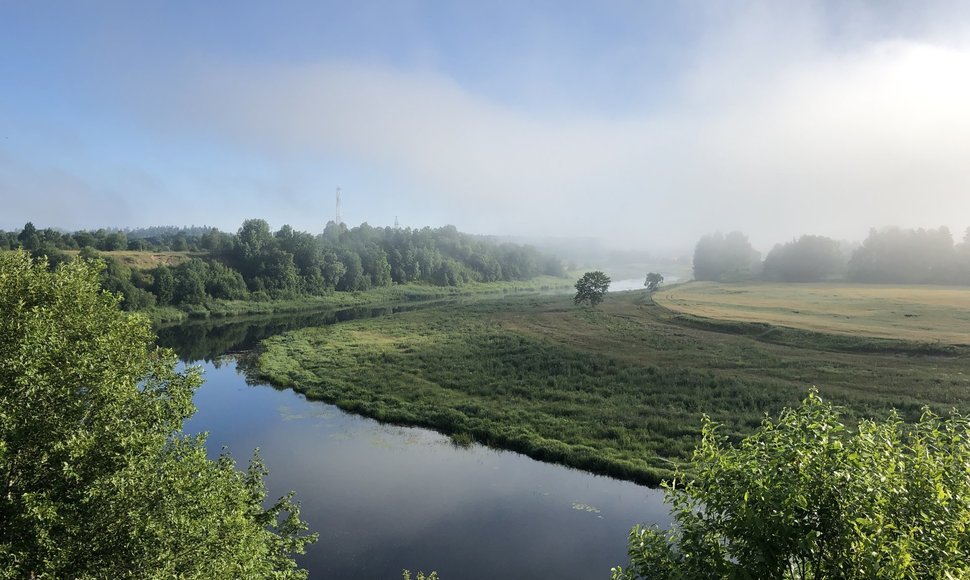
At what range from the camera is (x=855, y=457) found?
344 inches

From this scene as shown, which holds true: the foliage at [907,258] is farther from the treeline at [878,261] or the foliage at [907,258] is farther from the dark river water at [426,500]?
the dark river water at [426,500]

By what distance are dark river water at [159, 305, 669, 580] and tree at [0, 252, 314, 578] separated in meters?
9.22

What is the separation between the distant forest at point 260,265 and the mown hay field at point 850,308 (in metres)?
78.5

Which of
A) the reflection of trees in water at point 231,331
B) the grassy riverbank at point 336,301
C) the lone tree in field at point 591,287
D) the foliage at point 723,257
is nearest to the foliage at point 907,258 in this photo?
the foliage at point 723,257

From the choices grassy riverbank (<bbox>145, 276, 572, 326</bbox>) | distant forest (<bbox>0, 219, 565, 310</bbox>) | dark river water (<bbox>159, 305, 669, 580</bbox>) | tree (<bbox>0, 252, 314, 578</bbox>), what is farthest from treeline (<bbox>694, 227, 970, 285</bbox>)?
tree (<bbox>0, 252, 314, 578</bbox>)

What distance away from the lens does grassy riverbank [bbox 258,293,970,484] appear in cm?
3322

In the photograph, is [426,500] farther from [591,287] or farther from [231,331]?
[591,287]

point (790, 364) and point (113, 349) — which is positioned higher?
point (113, 349)

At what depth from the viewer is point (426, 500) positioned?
1014 inches

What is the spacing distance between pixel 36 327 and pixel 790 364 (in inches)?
2107

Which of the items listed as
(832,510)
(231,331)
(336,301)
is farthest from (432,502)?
(336,301)

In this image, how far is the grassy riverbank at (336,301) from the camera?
3656 inches

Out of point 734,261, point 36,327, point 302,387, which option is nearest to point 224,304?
point 302,387

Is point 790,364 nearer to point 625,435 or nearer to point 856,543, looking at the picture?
point 625,435
